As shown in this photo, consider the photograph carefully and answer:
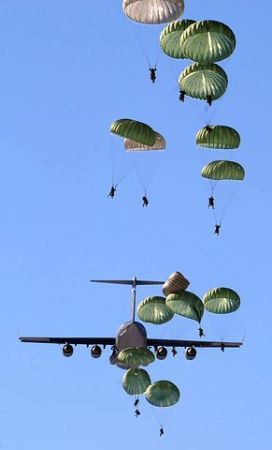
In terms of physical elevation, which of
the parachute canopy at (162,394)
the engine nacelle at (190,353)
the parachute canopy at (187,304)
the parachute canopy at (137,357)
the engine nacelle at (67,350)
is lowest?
the parachute canopy at (162,394)

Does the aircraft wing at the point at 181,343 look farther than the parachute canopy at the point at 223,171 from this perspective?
Yes

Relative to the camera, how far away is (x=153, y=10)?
326ft

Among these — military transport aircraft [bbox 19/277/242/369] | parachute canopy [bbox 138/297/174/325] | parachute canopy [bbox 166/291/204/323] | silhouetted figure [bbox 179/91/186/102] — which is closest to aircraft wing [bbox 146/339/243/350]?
military transport aircraft [bbox 19/277/242/369]

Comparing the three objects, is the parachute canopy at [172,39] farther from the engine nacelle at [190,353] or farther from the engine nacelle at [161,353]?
the engine nacelle at [161,353]

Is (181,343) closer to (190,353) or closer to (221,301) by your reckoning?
(190,353)

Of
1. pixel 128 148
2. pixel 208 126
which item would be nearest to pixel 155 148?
pixel 128 148

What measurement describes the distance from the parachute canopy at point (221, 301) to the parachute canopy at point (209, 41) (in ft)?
70.9

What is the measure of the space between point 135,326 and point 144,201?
111ft

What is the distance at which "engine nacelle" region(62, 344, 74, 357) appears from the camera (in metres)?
140

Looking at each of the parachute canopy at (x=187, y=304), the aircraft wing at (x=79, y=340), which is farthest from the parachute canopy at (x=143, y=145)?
the aircraft wing at (x=79, y=340)

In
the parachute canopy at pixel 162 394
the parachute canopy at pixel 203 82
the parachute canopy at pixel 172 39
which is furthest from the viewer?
the parachute canopy at pixel 162 394

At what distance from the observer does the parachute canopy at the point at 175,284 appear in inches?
4316

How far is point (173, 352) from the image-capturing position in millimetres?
140625

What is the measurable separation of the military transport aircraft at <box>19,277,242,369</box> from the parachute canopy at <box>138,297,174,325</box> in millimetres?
16948
